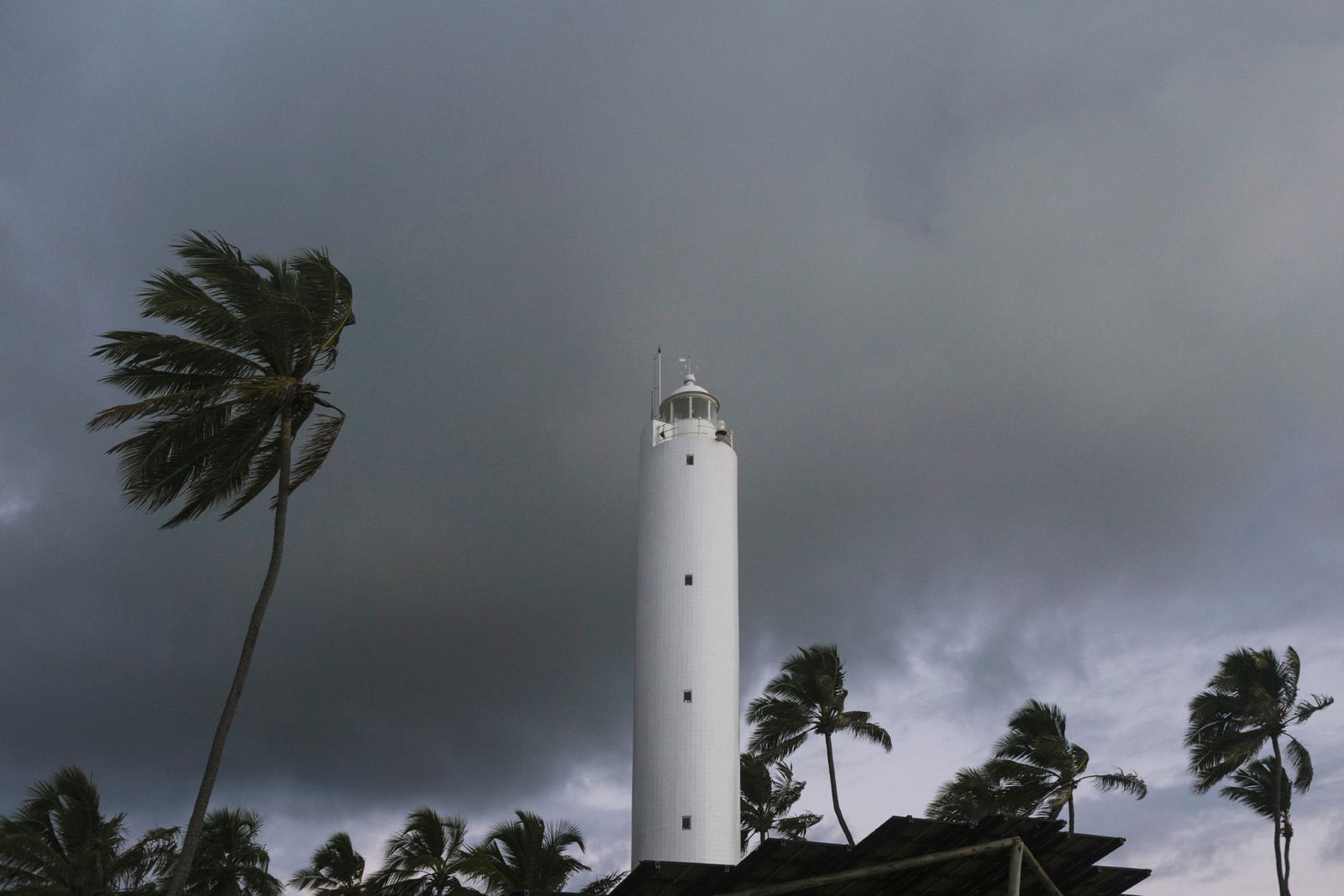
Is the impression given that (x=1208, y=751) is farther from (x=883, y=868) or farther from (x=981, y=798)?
(x=883, y=868)

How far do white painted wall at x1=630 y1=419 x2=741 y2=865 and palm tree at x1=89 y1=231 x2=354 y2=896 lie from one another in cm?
1154

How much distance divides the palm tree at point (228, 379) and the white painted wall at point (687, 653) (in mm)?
11542

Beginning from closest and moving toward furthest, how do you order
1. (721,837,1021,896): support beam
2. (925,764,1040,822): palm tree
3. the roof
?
1. (721,837,1021,896): support beam
2. the roof
3. (925,764,1040,822): palm tree

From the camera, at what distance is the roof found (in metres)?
14.2

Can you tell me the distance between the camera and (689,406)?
3578cm

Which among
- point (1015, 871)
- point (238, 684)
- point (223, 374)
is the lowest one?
point (1015, 871)

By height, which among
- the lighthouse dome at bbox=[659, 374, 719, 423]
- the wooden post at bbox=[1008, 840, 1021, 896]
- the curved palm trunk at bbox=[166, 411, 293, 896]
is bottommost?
the wooden post at bbox=[1008, 840, 1021, 896]

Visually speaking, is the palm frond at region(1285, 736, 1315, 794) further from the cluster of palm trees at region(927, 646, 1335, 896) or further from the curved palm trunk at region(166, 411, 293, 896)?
the curved palm trunk at region(166, 411, 293, 896)

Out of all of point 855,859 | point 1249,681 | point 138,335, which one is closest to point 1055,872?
point 855,859

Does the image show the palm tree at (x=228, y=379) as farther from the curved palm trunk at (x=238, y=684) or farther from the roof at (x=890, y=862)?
the roof at (x=890, y=862)

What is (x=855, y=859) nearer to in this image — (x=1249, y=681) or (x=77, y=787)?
(x=77, y=787)

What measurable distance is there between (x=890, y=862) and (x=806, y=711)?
26008 millimetres

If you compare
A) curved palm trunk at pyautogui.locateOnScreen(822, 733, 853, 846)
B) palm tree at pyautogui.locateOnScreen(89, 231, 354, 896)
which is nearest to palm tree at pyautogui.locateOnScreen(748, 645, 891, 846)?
curved palm trunk at pyautogui.locateOnScreen(822, 733, 853, 846)

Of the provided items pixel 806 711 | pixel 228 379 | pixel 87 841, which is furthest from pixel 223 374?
pixel 806 711
